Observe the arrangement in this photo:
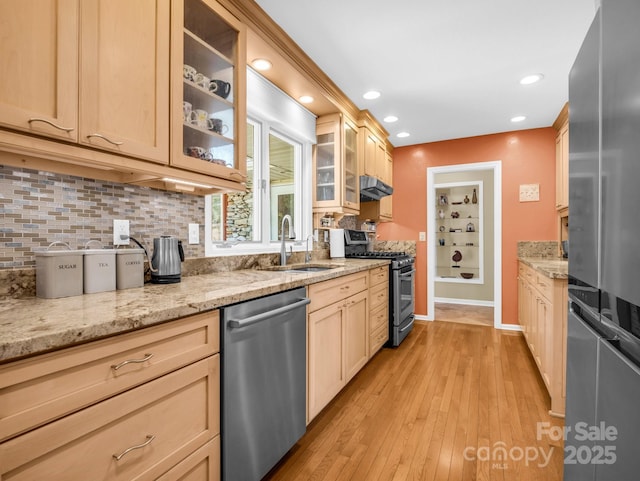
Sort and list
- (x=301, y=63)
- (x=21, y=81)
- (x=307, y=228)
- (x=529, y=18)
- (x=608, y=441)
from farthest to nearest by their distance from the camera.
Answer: (x=307, y=228), (x=301, y=63), (x=529, y=18), (x=21, y=81), (x=608, y=441)

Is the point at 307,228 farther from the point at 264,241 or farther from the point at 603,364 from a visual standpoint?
the point at 603,364

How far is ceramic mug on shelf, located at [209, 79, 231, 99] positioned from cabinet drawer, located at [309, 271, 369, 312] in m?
1.19

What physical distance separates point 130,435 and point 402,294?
10.0ft

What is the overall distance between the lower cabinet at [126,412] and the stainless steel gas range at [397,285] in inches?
99.7

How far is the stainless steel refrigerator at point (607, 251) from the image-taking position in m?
0.69

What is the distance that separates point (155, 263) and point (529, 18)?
2609mm

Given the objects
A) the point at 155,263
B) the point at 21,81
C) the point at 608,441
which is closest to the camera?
the point at 608,441

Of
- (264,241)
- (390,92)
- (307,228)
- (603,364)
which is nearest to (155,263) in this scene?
(264,241)

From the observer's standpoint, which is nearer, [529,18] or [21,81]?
[21,81]

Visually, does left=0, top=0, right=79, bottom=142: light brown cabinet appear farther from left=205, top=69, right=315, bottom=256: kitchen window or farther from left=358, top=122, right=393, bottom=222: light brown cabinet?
left=358, top=122, right=393, bottom=222: light brown cabinet

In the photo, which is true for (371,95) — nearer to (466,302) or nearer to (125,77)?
(125,77)

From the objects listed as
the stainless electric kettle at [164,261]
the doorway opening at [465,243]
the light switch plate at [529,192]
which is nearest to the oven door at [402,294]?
the doorway opening at [465,243]

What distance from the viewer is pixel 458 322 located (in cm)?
448

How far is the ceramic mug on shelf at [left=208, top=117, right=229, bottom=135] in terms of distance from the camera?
5.70 ft
